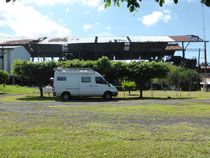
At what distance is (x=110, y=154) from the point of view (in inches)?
147

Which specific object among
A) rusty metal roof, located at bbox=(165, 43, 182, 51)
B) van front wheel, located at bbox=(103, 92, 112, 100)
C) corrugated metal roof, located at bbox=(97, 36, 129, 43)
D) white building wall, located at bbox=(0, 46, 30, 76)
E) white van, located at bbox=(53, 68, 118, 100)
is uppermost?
corrugated metal roof, located at bbox=(97, 36, 129, 43)

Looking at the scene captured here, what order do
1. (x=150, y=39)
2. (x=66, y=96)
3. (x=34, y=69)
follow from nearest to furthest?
1. (x=66, y=96)
2. (x=34, y=69)
3. (x=150, y=39)

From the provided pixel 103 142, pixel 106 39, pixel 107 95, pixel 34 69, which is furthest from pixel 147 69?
pixel 106 39

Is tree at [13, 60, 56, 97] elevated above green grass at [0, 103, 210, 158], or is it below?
above

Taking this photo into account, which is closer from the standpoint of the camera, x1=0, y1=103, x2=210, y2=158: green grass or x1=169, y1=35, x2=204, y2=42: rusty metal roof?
x1=0, y1=103, x2=210, y2=158: green grass

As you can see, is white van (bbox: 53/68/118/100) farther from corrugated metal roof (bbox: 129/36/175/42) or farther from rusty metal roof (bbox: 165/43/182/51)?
rusty metal roof (bbox: 165/43/182/51)

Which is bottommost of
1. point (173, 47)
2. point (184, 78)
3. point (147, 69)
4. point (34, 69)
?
point (184, 78)

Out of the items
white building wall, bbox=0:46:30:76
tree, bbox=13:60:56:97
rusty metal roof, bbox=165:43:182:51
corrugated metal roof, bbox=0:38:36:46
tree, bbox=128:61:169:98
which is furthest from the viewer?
corrugated metal roof, bbox=0:38:36:46

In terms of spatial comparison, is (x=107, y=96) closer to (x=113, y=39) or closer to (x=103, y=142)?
(x=103, y=142)

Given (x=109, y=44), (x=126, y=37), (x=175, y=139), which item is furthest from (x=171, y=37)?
(x=175, y=139)

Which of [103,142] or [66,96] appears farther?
[66,96]

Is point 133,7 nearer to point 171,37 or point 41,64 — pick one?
point 41,64

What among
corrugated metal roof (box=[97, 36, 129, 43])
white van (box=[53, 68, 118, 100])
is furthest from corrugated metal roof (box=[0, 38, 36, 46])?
white van (box=[53, 68, 118, 100])

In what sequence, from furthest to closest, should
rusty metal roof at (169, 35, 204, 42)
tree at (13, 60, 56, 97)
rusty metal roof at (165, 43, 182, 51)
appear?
rusty metal roof at (165, 43, 182, 51) < rusty metal roof at (169, 35, 204, 42) < tree at (13, 60, 56, 97)
